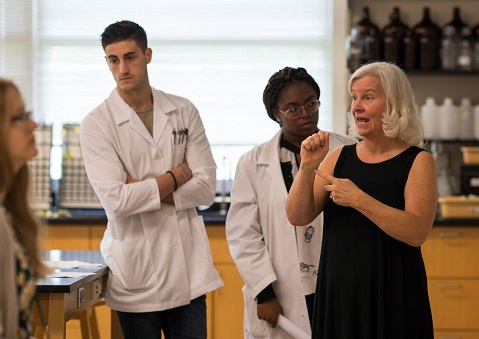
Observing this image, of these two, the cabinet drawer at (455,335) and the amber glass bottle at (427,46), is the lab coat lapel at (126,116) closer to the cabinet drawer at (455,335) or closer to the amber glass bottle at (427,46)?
the cabinet drawer at (455,335)

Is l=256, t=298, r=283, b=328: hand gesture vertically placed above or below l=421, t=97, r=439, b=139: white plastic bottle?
below

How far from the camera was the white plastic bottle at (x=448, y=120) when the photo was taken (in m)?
4.61

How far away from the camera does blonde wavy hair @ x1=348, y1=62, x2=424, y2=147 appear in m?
2.04

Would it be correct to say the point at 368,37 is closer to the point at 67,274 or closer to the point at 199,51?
the point at 199,51

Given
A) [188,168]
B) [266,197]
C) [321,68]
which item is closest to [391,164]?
[266,197]

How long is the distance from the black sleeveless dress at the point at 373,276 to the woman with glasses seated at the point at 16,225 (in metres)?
0.85

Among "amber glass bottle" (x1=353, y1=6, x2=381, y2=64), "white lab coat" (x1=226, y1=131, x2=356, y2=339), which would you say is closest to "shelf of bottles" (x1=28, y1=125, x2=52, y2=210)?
"amber glass bottle" (x1=353, y1=6, x2=381, y2=64)

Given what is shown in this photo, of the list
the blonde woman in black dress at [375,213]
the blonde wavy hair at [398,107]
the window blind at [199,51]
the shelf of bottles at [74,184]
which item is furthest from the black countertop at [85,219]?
the blonde wavy hair at [398,107]

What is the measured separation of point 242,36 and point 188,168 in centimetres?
236

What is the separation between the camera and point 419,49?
15.2ft

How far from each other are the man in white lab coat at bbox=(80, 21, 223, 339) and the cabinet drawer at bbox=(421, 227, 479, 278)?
1.71 m

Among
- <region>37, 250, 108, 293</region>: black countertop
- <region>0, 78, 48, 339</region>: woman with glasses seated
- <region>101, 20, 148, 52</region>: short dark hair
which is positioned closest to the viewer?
<region>0, 78, 48, 339</region>: woman with glasses seated

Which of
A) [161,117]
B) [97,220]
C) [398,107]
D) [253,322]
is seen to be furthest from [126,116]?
[97,220]

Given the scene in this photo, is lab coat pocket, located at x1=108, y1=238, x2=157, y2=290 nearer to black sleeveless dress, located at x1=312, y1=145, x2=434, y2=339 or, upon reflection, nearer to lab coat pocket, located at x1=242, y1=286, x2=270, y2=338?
lab coat pocket, located at x1=242, y1=286, x2=270, y2=338
